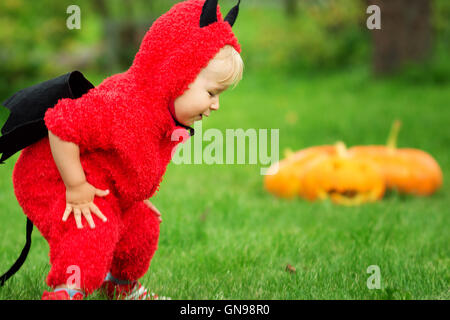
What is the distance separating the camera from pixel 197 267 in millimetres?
3205

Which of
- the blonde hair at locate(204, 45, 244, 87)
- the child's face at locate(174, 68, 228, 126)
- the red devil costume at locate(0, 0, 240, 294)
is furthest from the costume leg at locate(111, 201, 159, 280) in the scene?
the blonde hair at locate(204, 45, 244, 87)

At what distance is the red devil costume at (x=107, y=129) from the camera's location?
7.52 feet

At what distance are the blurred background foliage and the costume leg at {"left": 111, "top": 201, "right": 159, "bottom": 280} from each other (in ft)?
23.7

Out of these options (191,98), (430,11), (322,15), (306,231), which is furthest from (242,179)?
(322,15)

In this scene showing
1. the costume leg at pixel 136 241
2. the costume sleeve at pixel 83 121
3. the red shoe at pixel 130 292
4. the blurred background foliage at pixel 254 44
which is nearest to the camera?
the costume sleeve at pixel 83 121

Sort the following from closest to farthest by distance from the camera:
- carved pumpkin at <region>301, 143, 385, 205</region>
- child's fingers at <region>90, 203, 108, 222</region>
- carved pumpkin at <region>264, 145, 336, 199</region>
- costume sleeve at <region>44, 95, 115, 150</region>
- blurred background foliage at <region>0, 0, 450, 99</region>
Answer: costume sleeve at <region>44, 95, 115, 150</region>
child's fingers at <region>90, 203, 108, 222</region>
carved pumpkin at <region>301, 143, 385, 205</region>
carved pumpkin at <region>264, 145, 336, 199</region>
blurred background foliage at <region>0, 0, 450, 99</region>

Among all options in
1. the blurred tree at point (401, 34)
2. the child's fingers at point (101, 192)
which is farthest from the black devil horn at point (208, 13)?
the blurred tree at point (401, 34)

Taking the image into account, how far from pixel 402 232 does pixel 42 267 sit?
232 centimetres

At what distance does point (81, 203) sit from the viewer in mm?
2344

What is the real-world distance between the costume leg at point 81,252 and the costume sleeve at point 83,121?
11.0 inches

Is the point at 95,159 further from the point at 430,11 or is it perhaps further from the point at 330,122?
the point at 430,11

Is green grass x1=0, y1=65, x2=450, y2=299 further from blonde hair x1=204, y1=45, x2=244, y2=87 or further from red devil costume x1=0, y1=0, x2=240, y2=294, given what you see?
blonde hair x1=204, y1=45, x2=244, y2=87

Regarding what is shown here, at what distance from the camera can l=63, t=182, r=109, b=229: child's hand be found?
2.33 metres

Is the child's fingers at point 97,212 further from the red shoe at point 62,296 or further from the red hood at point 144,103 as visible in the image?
the red shoe at point 62,296
